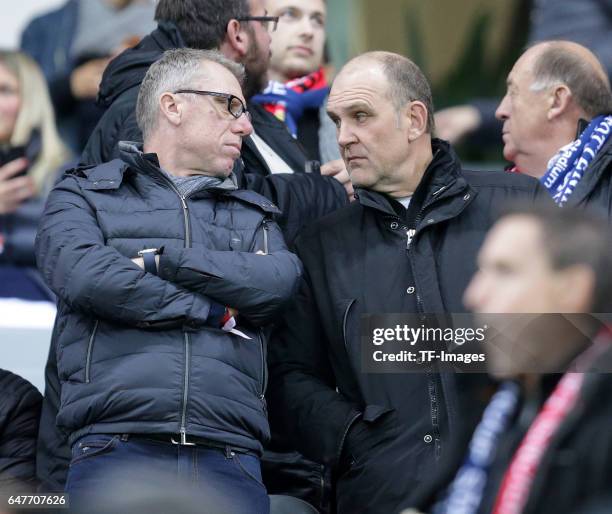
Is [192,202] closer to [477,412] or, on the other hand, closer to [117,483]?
[477,412]

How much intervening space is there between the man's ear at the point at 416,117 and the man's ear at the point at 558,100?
0.78m

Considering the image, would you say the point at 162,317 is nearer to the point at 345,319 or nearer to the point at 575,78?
the point at 345,319

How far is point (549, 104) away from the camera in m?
5.50

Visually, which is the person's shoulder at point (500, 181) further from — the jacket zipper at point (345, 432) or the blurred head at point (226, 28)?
the blurred head at point (226, 28)

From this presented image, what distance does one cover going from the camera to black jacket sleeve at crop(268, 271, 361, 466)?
4.41 metres

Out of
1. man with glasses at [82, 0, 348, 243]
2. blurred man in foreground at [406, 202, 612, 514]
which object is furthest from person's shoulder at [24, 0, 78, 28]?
blurred man in foreground at [406, 202, 612, 514]

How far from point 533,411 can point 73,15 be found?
4.37m

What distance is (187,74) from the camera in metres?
4.65

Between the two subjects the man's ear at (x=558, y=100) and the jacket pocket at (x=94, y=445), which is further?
the man's ear at (x=558, y=100)

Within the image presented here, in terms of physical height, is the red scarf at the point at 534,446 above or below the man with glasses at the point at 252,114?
below

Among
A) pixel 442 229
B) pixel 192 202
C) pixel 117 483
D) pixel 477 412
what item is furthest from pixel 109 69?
pixel 117 483

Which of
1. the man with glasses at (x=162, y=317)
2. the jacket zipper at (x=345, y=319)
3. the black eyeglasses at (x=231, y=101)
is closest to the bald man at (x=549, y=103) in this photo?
the jacket zipper at (x=345, y=319)

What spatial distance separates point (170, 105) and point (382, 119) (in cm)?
70

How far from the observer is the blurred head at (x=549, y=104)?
5.49 metres
